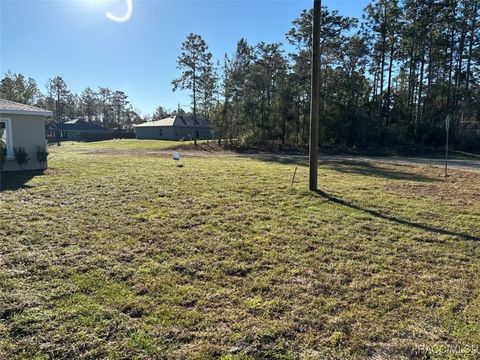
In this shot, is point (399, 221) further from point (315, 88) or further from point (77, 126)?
point (77, 126)

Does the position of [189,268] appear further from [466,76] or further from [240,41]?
[466,76]

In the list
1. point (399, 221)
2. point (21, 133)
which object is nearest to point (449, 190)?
point (399, 221)

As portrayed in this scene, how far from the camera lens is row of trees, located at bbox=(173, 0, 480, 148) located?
2475 centimetres

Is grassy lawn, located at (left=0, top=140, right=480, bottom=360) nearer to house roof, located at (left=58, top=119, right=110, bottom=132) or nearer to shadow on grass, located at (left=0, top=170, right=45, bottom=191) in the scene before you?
shadow on grass, located at (left=0, top=170, right=45, bottom=191)

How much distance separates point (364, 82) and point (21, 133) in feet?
75.3

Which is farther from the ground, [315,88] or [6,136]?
[315,88]

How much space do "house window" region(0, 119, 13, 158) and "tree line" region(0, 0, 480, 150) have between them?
54.7 feet

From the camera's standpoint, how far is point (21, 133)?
37.6 ft

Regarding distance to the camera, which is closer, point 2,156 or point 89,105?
point 2,156

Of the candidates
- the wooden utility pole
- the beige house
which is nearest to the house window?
the beige house

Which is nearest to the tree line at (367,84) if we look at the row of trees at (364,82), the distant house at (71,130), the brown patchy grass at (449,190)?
the row of trees at (364,82)

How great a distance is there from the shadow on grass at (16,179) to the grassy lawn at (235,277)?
3.92 feet

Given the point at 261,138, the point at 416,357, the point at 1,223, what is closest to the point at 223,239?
the point at 416,357

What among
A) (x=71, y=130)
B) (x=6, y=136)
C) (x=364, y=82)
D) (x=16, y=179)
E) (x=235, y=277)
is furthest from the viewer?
(x=71, y=130)
